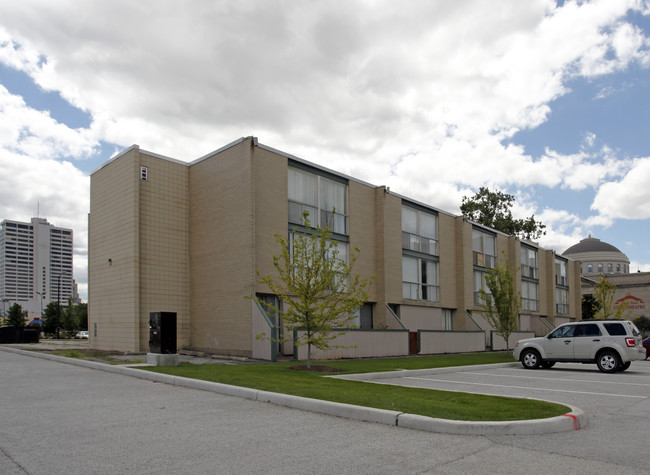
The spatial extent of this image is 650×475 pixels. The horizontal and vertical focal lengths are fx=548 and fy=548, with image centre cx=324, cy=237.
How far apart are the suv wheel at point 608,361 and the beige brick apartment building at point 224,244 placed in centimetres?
933

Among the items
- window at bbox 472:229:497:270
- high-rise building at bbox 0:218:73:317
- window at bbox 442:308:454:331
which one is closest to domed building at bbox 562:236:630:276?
window at bbox 472:229:497:270

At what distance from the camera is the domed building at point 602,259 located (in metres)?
114

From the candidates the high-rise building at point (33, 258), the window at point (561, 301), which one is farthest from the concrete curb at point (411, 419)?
the high-rise building at point (33, 258)

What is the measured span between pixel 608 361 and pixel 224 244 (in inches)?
587

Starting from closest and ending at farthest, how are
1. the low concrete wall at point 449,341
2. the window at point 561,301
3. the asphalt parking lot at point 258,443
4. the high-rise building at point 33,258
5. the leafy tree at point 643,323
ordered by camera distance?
the asphalt parking lot at point 258,443 → the low concrete wall at point 449,341 → the window at point 561,301 → the leafy tree at point 643,323 → the high-rise building at point 33,258

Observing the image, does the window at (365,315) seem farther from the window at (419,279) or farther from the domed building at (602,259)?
the domed building at (602,259)

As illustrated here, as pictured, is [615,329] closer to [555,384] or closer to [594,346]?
[594,346]

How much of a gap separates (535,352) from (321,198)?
38.6 feet

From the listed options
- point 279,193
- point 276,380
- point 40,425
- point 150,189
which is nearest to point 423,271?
point 279,193

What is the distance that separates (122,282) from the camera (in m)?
23.9

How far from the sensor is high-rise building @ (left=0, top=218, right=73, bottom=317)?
466ft

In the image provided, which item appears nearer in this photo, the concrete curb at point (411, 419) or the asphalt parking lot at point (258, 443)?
the asphalt parking lot at point (258, 443)

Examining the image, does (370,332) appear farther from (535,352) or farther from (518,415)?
(518,415)

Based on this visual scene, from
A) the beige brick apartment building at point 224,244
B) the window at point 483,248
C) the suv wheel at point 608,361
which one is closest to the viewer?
the suv wheel at point 608,361
